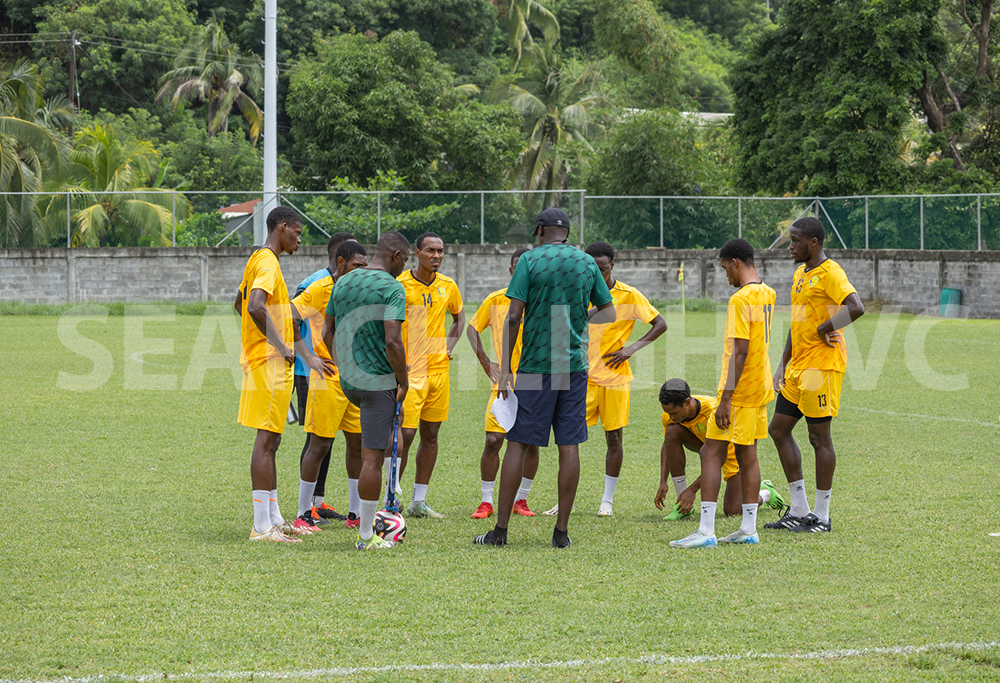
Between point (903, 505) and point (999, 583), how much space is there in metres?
2.04

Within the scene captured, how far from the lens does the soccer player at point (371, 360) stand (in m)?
6.62

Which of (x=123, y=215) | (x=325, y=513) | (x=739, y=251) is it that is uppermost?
(x=123, y=215)

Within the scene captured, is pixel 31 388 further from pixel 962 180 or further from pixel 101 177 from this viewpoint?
pixel 962 180

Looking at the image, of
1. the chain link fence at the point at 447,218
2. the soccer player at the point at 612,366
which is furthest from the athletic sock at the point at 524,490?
the chain link fence at the point at 447,218

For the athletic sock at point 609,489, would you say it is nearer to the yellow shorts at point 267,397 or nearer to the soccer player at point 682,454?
the soccer player at point 682,454

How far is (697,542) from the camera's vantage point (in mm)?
6660

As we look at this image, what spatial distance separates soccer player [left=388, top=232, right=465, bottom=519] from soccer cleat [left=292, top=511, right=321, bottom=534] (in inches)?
30.6

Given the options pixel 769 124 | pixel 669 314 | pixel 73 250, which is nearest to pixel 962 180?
pixel 769 124

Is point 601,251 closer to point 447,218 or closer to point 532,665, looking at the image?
point 532,665

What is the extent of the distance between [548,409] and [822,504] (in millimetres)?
2027

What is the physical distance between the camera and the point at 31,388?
14281 mm

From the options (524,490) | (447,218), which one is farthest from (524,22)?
(524,490)

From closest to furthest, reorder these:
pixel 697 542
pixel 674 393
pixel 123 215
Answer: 1. pixel 697 542
2. pixel 674 393
3. pixel 123 215

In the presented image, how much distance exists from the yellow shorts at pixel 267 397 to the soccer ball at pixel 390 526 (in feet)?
2.92
